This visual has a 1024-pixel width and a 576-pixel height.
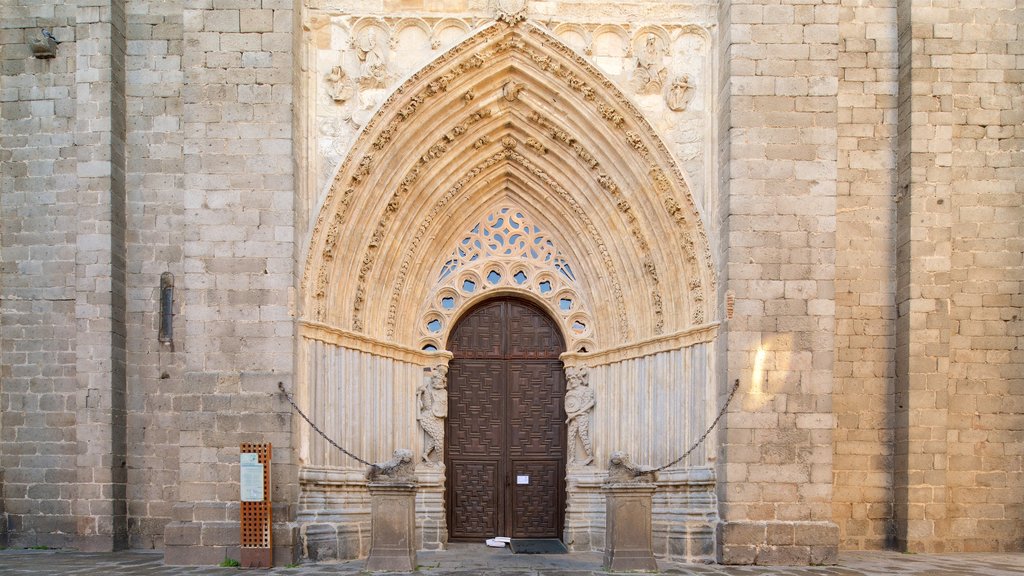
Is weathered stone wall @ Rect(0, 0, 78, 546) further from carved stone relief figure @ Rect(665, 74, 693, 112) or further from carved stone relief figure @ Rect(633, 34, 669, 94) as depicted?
carved stone relief figure @ Rect(665, 74, 693, 112)

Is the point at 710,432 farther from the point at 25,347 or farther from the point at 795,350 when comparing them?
the point at 25,347

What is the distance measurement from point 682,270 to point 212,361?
5202mm

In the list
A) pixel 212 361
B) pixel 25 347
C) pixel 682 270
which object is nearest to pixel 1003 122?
pixel 682 270

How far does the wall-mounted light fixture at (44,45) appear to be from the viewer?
10.2 meters

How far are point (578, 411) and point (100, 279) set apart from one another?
5.73m

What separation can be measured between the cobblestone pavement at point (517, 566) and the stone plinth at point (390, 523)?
0.80 feet

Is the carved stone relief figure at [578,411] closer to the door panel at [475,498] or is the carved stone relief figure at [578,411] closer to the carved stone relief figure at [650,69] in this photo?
the door panel at [475,498]

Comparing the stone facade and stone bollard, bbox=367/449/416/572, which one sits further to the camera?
the stone facade

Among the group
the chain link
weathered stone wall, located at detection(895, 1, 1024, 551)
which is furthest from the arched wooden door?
weathered stone wall, located at detection(895, 1, 1024, 551)

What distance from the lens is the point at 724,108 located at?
32.4 ft

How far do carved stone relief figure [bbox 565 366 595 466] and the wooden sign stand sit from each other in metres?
3.76

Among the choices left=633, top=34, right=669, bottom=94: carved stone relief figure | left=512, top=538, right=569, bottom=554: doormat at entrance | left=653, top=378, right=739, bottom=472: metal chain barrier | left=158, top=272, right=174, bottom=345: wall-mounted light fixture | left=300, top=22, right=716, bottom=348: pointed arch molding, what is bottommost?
left=512, top=538, right=569, bottom=554: doormat at entrance

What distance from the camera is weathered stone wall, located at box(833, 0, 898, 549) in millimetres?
→ 10188

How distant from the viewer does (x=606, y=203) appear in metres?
10.9
